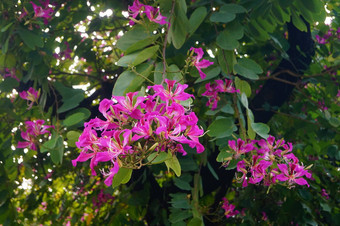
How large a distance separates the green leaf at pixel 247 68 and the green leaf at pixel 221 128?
0.66 feet

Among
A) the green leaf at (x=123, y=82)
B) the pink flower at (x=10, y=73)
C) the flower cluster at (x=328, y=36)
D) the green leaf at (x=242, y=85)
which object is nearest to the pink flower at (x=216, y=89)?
the green leaf at (x=242, y=85)

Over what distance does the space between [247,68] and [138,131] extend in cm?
81

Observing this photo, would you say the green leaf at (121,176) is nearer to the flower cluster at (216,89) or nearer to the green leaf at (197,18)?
the green leaf at (197,18)

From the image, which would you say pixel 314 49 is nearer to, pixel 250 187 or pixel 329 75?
pixel 329 75

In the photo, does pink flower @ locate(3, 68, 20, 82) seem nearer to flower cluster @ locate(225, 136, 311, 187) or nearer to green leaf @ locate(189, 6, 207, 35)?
green leaf @ locate(189, 6, 207, 35)

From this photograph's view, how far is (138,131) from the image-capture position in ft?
2.33

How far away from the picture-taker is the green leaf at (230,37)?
1336mm

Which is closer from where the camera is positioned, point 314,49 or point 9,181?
point 9,181

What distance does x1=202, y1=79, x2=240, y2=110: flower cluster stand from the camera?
1521 millimetres

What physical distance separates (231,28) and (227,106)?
0.29 metres

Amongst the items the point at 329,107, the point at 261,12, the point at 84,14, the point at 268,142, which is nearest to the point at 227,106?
the point at 268,142

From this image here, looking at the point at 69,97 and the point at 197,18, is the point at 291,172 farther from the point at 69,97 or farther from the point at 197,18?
the point at 69,97

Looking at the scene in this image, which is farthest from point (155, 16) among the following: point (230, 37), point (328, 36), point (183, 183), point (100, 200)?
point (100, 200)

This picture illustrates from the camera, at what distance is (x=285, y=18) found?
5.97 feet
